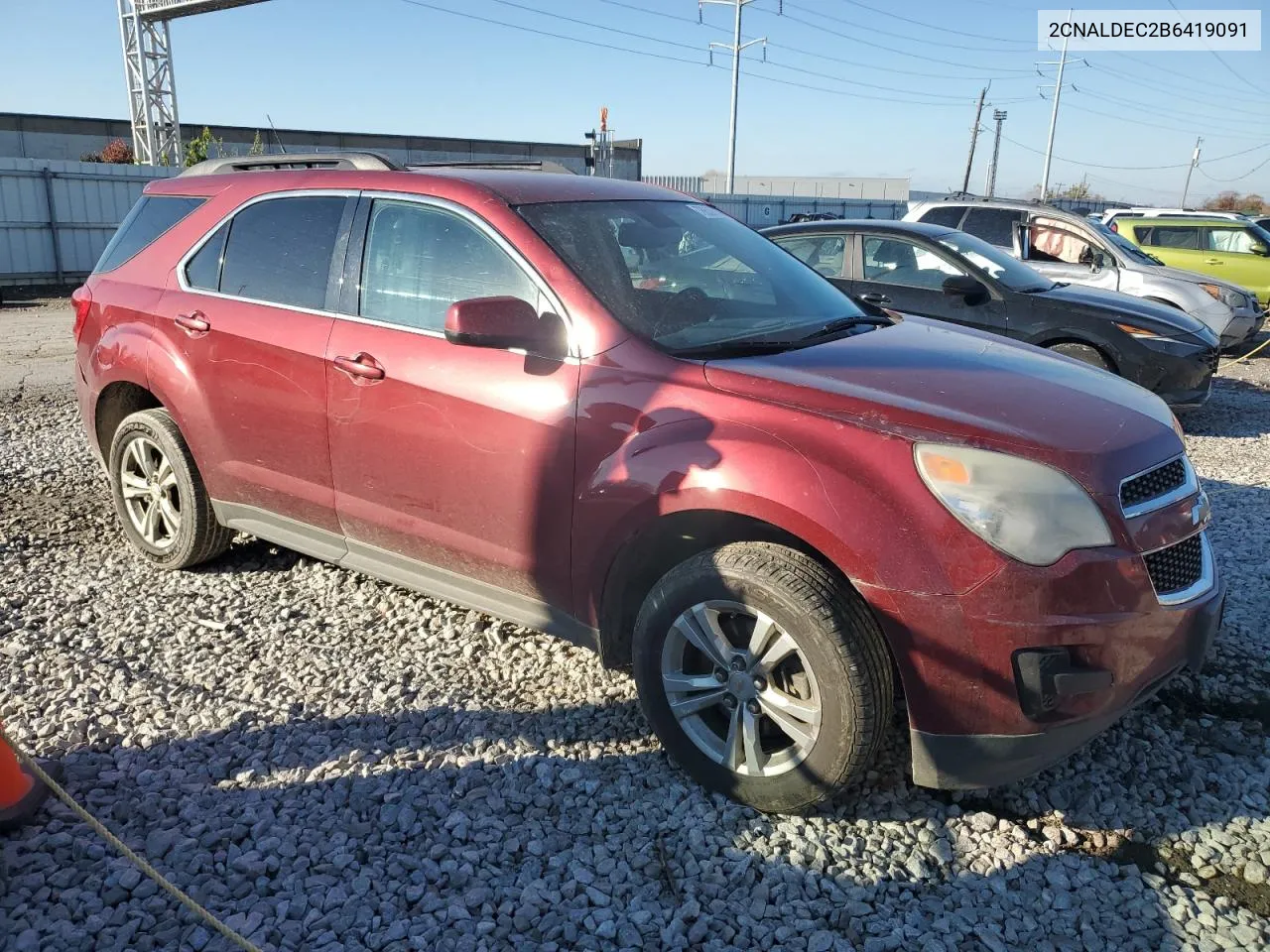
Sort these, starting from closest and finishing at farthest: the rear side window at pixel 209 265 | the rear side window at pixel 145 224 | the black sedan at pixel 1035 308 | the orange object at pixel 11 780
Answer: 1. the orange object at pixel 11 780
2. the rear side window at pixel 209 265
3. the rear side window at pixel 145 224
4. the black sedan at pixel 1035 308

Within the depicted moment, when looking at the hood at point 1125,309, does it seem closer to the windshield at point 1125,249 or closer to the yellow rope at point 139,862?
the windshield at point 1125,249

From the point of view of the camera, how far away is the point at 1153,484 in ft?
9.10

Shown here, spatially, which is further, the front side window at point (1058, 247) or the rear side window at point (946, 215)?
the rear side window at point (946, 215)

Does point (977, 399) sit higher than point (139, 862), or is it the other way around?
point (977, 399)

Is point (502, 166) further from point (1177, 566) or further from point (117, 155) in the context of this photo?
point (117, 155)

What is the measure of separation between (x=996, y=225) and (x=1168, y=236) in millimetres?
6875

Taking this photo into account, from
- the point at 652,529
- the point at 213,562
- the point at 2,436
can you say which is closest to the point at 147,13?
the point at 2,436

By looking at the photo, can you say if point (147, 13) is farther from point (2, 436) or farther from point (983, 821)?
point (983, 821)

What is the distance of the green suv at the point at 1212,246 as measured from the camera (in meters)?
15.1

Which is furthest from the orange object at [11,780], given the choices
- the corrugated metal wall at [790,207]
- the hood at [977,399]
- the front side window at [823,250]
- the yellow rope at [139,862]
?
the corrugated metal wall at [790,207]

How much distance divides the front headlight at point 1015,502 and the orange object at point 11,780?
8.79ft

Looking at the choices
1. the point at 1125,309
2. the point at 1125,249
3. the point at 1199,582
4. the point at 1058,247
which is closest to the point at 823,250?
the point at 1125,309

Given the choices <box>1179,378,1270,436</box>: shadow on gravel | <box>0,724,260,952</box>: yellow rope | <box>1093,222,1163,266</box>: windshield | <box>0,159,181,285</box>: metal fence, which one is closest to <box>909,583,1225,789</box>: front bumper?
<box>0,724,260,952</box>: yellow rope

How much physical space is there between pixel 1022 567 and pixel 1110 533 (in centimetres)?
28
